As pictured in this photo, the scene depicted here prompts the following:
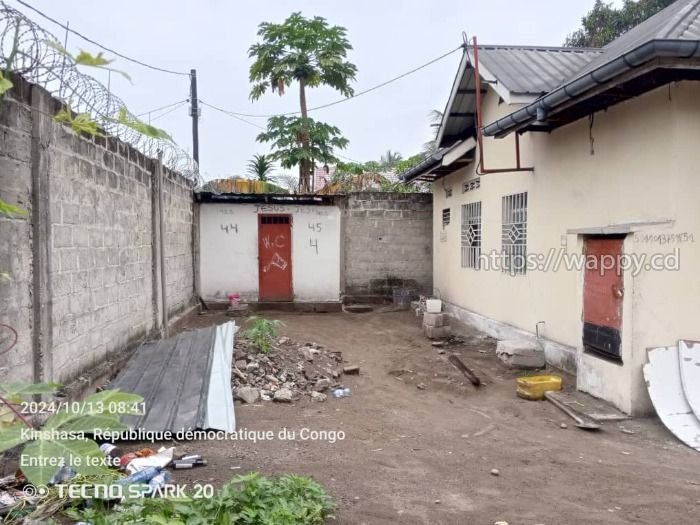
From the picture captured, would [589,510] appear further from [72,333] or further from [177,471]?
[72,333]

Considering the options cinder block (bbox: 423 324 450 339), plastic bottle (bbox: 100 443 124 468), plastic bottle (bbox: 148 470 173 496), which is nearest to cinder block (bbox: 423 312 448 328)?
cinder block (bbox: 423 324 450 339)

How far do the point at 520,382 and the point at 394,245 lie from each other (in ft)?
22.2

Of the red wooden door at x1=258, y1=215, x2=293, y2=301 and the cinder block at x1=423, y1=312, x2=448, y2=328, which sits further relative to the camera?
the red wooden door at x1=258, y1=215, x2=293, y2=301

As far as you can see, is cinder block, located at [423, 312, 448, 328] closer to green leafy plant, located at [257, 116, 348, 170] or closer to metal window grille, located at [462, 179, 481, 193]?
metal window grille, located at [462, 179, 481, 193]

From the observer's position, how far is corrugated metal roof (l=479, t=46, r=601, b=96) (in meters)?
6.77

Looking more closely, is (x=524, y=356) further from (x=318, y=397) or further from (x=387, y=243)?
(x=387, y=243)

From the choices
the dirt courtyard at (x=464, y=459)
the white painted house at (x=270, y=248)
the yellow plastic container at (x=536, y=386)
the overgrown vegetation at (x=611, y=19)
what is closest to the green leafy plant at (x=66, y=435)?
the dirt courtyard at (x=464, y=459)

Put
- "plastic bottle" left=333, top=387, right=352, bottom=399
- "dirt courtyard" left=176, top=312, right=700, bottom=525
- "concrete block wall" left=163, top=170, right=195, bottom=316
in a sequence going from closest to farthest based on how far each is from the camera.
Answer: "dirt courtyard" left=176, top=312, right=700, bottom=525 < "plastic bottle" left=333, top=387, right=352, bottom=399 < "concrete block wall" left=163, top=170, right=195, bottom=316

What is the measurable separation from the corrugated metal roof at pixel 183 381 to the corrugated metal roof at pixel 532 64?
4937mm

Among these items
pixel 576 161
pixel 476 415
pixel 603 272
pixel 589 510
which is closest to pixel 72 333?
pixel 476 415

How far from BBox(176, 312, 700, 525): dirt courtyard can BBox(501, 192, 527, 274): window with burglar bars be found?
1.94m

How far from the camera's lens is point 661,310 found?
4617 millimetres

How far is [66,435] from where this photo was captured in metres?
1.27

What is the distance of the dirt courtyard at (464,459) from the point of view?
3061mm
